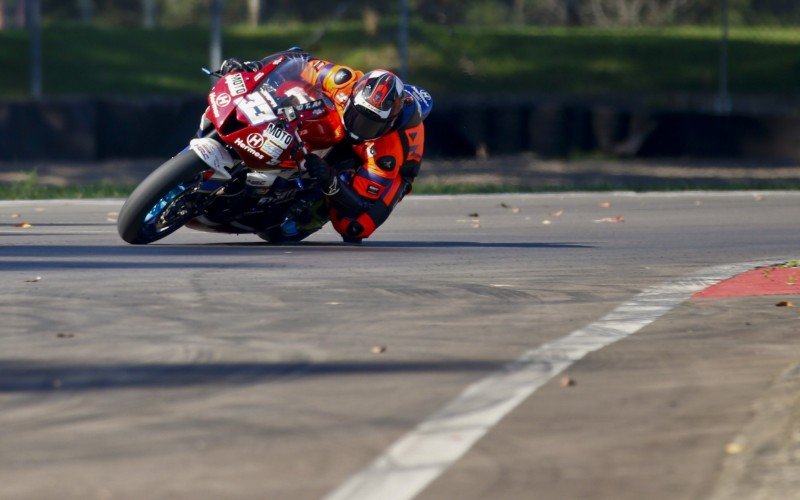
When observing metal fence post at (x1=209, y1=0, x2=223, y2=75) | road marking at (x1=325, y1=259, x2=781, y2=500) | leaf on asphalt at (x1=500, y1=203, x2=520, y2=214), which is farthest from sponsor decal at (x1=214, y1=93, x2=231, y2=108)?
metal fence post at (x1=209, y1=0, x2=223, y2=75)

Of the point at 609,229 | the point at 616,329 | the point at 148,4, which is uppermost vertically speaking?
the point at 616,329

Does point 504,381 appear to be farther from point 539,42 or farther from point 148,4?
point 148,4

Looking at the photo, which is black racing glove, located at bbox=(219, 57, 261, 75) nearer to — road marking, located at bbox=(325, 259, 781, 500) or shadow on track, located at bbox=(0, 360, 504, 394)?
road marking, located at bbox=(325, 259, 781, 500)

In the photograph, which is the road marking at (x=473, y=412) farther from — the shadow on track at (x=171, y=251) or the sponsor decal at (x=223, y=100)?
the sponsor decal at (x=223, y=100)

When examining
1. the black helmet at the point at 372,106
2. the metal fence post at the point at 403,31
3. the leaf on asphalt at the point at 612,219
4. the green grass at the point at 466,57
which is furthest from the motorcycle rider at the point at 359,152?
the green grass at the point at 466,57

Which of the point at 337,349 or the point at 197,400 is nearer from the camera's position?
the point at 197,400

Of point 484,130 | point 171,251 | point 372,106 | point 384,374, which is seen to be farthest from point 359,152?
point 484,130

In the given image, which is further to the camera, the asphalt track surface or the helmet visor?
the helmet visor

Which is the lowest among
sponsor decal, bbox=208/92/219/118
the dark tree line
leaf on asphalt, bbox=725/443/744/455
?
the dark tree line

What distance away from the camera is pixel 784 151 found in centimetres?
2122

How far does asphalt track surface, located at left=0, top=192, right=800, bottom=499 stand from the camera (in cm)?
455

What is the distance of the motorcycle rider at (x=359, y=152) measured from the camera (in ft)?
31.6

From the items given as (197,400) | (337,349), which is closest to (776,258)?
(337,349)

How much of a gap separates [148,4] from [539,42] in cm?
1872
